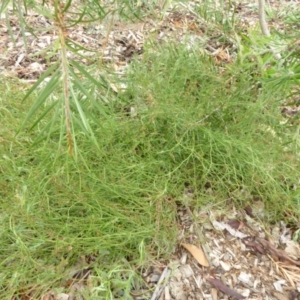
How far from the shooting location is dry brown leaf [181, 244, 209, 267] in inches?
48.2

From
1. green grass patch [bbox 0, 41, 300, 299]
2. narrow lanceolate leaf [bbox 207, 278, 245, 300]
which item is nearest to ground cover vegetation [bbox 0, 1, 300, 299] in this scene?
green grass patch [bbox 0, 41, 300, 299]

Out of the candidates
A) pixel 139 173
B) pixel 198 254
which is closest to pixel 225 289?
pixel 198 254

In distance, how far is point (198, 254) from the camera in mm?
1235

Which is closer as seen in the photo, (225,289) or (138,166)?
(225,289)

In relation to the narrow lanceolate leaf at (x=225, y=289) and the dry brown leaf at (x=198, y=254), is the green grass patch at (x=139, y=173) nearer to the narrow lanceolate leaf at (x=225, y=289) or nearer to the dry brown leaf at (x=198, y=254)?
the dry brown leaf at (x=198, y=254)

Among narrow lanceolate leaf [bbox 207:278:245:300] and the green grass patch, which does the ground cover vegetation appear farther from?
narrow lanceolate leaf [bbox 207:278:245:300]

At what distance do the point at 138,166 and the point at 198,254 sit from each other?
1.16 feet

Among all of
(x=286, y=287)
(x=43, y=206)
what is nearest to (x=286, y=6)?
(x=286, y=287)

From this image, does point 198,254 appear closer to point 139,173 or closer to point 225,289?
point 225,289

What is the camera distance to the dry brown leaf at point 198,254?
122 centimetres

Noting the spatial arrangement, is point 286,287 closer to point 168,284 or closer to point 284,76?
point 168,284

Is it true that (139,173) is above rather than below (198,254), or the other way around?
above

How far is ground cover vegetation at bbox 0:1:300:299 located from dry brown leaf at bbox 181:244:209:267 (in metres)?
0.06

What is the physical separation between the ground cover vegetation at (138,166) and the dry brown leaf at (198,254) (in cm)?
6
